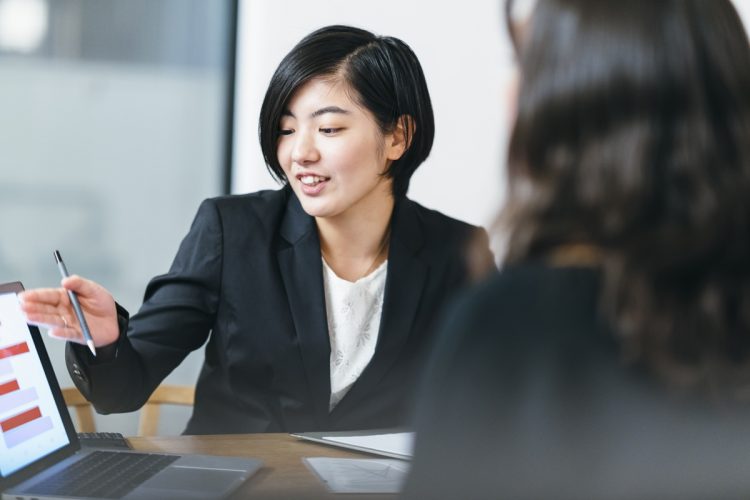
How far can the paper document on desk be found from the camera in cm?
132

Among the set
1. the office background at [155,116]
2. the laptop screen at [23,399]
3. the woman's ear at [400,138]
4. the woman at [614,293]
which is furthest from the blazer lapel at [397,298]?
the office background at [155,116]

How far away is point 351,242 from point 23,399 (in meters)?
0.91

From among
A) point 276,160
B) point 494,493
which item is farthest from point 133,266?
point 494,493

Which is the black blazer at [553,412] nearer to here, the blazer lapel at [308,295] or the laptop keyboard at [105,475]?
the laptop keyboard at [105,475]

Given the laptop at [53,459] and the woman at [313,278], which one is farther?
the woman at [313,278]

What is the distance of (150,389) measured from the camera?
1.80 metres

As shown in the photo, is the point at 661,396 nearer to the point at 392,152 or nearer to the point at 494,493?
the point at 494,493

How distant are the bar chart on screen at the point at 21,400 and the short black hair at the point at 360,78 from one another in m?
0.76

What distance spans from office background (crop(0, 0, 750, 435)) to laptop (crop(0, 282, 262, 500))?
1825 millimetres

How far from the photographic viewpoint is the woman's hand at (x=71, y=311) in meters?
1.37

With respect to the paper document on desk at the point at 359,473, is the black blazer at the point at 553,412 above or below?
above

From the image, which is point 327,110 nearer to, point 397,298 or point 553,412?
point 397,298

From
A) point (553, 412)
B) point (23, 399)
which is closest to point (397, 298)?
point (23, 399)

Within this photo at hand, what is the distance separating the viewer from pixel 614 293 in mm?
770
